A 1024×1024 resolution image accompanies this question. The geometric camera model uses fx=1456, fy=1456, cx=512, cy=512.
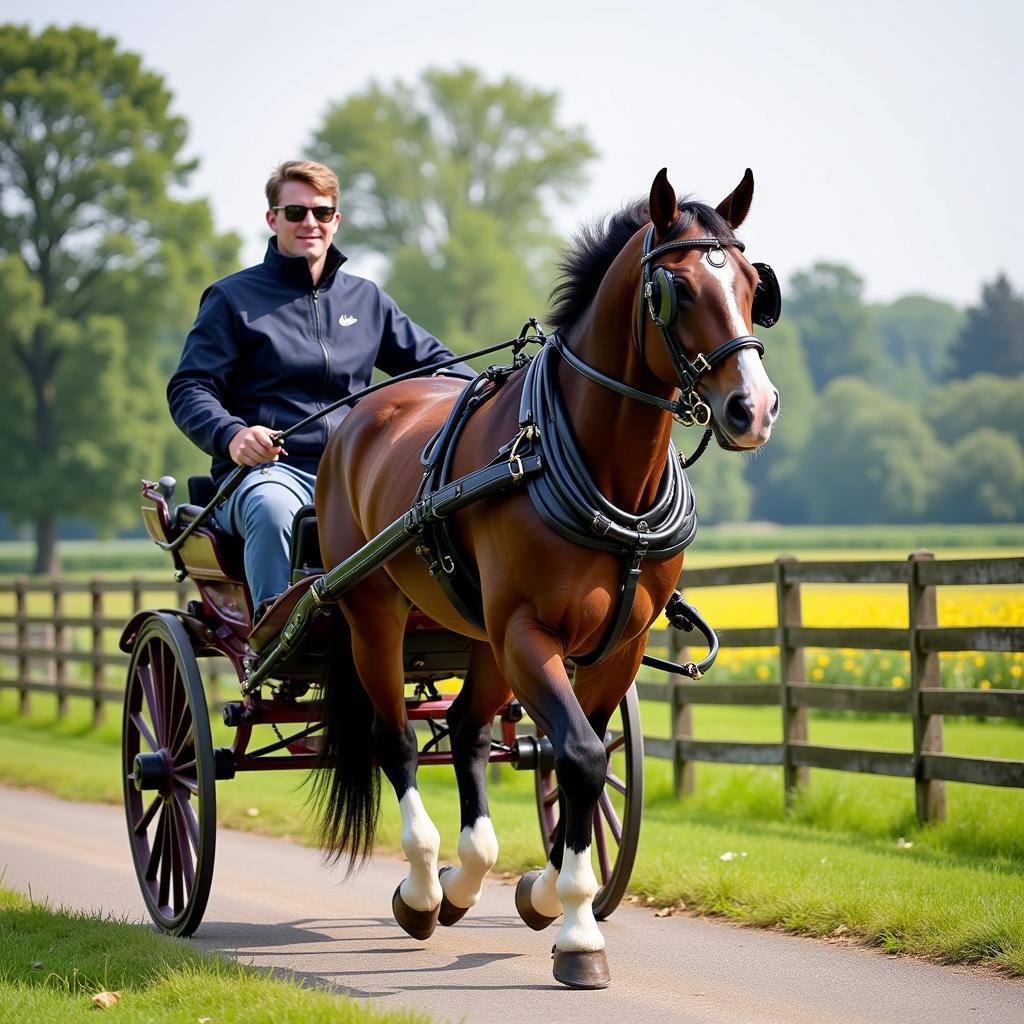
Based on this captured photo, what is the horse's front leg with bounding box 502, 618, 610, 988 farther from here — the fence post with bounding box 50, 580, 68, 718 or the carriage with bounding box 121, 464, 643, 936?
the fence post with bounding box 50, 580, 68, 718

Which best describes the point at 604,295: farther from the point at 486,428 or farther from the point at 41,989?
the point at 41,989

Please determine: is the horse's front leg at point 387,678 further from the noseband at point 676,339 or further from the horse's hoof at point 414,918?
the noseband at point 676,339

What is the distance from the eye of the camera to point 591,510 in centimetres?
410

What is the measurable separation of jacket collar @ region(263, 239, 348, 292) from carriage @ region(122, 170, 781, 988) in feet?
2.63

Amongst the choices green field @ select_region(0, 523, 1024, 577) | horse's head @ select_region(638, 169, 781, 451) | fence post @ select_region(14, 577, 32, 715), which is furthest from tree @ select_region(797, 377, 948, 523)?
horse's head @ select_region(638, 169, 781, 451)

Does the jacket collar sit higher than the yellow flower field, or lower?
higher

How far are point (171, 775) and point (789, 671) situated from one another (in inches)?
162

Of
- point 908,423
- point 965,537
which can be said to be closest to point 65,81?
point 965,537

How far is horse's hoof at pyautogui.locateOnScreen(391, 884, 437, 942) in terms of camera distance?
503 cm

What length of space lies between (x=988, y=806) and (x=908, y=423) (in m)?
66.4

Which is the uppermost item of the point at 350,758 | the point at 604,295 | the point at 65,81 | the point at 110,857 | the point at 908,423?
the point at 65,81

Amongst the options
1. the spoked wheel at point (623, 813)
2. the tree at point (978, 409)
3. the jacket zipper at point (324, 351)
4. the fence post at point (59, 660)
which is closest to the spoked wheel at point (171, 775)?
the jacket zipper at point (324, 351)

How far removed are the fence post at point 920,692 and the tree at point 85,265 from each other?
32.6 meters

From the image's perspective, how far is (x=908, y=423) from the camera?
234 ft
